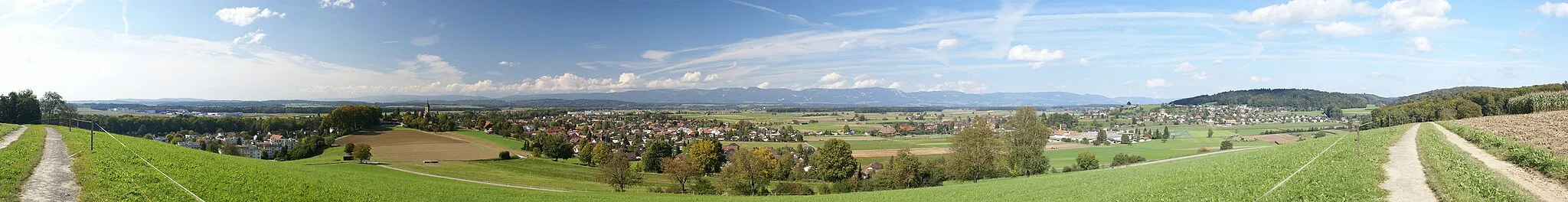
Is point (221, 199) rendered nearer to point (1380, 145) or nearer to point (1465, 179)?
point (1465, 179)

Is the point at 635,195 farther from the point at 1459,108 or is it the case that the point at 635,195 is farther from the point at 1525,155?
the point at 1459,108

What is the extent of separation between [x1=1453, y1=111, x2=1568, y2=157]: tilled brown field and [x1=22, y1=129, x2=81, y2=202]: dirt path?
3103 centimetres

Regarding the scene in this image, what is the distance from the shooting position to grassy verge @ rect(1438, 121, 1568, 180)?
11250mm

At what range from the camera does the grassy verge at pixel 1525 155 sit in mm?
11250

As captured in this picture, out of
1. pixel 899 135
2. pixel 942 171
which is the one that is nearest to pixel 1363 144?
pixel 942 171

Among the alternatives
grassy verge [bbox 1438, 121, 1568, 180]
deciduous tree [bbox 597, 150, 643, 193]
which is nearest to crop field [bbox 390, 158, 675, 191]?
deciduous tree [bbox 597, 150, 643, 193]

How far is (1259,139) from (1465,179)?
2114 inches

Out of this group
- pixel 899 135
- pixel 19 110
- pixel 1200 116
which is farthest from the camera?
pixel 1200 116

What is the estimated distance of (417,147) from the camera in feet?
155

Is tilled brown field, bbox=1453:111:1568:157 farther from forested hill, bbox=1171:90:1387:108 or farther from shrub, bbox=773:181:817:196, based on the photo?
forested hill, bbox=1171:90:1387:108

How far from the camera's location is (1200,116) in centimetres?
9306

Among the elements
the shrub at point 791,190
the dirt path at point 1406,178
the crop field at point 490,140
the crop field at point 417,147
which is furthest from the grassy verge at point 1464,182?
the crop field at point 490,140

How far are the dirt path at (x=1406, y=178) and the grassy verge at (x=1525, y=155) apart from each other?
155cm

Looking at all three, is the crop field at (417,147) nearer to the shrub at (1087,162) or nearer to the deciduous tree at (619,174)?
the deciduous tree at (619,174)
